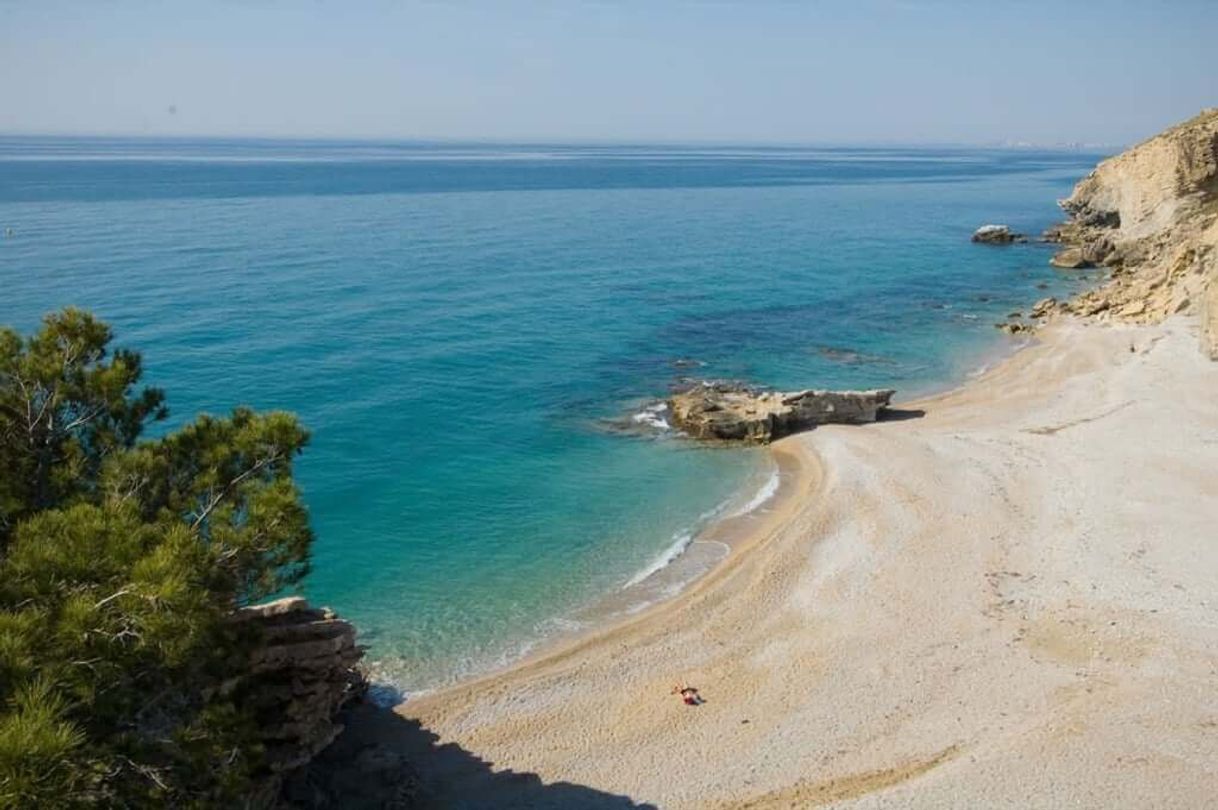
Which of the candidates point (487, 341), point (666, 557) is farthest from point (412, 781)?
point (487, 341)

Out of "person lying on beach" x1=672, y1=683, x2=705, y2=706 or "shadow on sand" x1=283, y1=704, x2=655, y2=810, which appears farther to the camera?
"person lying on beach" x1=672, y1=683, x2=705, y2=706

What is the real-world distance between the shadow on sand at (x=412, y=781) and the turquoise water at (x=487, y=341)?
120 inches

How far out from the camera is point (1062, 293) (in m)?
76.2

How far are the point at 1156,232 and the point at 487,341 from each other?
61.6 meters

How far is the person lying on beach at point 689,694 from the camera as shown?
23000 mm

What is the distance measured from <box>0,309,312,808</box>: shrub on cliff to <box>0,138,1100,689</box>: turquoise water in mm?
12750

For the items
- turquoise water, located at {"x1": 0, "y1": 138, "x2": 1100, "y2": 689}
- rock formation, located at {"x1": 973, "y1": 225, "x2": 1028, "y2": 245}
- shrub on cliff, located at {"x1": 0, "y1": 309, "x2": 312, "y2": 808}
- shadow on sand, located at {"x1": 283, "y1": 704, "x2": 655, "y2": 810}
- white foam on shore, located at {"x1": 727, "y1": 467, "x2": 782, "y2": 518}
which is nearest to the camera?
shrub on cliff, located at {"x1": 0, "y1": 309, "x2": 312, "y2": 808}

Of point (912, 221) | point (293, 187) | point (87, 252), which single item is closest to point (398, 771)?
point (87, 252)

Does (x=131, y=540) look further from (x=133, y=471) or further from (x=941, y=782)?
(x=941, y=782)

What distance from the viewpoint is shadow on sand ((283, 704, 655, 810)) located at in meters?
18.1

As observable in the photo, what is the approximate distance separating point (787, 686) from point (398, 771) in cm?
1010

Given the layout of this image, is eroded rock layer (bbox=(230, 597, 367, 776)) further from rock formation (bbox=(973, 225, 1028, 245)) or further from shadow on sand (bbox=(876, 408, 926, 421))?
rock formation (bbox=(973, 225, 1028, 245))

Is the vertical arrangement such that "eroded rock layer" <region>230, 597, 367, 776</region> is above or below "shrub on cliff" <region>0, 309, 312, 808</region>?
below

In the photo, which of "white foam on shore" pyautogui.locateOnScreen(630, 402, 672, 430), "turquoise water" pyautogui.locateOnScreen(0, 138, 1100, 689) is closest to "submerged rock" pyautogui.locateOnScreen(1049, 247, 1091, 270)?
"turquoise water" pyautogui.locateOnScreen(0, 138, 1100, 689)
